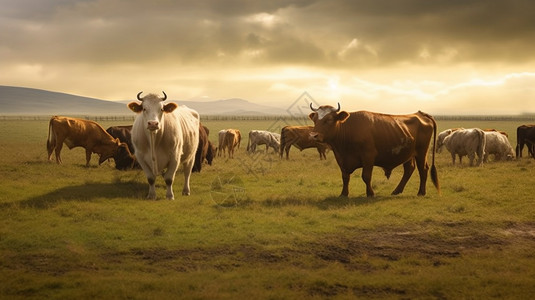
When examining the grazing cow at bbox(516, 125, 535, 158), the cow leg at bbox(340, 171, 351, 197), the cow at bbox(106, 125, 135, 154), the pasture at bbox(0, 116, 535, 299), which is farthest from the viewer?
the grazing cow at bbox(516, 125, 535, 158)

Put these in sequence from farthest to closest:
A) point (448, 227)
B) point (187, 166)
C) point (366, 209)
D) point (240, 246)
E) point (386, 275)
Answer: point (187, 166) < point (366, 209) < point (448, 227) < point (240, 246) < point (386, 275)

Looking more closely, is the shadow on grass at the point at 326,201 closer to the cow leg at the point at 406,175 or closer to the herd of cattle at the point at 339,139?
the herd of cattle at the point at 339,139

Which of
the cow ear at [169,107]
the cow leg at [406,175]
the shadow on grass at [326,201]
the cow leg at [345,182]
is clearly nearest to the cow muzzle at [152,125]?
the cow ear at [169,107]

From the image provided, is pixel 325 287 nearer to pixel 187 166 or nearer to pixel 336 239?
pixel 336 239

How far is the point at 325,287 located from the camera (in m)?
6.07

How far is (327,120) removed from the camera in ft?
40.3

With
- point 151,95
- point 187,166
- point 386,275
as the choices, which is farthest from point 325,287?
point 187,166

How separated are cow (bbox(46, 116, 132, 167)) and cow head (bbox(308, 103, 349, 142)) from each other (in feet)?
32.1

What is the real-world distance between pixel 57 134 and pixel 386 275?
57.0ft

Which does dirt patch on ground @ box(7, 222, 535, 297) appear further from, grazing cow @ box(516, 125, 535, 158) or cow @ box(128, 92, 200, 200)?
grazing cow @ box(516, 125, 535, 158)

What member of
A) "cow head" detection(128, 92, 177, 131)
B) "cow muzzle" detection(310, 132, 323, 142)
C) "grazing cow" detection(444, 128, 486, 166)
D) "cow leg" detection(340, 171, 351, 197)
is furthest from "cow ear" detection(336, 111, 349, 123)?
"grazing cow" detection(444, 128, 486, 166)

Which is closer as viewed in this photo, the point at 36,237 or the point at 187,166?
the point at 36,237

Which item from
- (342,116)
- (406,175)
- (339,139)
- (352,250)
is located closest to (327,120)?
(342,116)

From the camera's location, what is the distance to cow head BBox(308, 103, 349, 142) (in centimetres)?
1223
